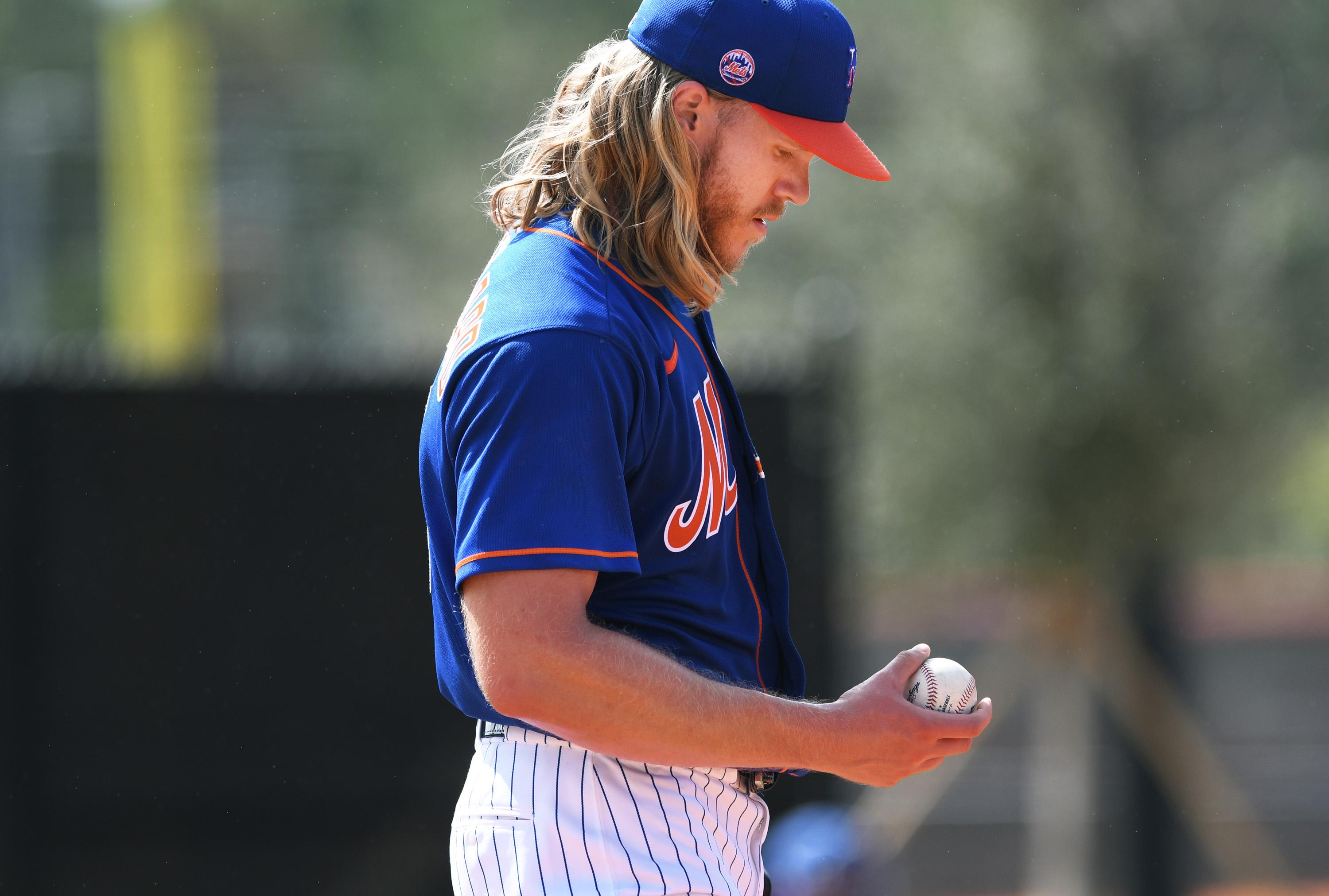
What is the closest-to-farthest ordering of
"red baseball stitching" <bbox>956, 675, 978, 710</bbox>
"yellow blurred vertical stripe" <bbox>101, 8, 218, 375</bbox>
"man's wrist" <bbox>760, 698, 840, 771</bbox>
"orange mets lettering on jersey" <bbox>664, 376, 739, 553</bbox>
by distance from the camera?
"man's wrist" <bbox>760, 698, 840, 771</bbox> → "orange mets lettering on jersey" <bbox>664, 376, 739, 553</bbox> → "red baseball stitching" <bbox>956, 675, 978, 710</bbox> → "yellow blurred vertical stripe" <bbox>101, 8, 218, 375</bbox>

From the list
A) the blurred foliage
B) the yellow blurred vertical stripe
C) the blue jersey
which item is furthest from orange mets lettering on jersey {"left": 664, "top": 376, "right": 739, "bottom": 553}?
the yellow blurred vertical stripe

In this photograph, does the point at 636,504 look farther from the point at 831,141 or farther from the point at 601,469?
the point at 831,141

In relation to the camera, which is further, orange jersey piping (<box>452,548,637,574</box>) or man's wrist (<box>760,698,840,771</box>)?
man's wrist (<box>760,698,840,771</box>)

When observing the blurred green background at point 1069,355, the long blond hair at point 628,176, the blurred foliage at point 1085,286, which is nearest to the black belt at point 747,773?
the long blond hair at point 628,176

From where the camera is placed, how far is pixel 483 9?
2459 centimetres

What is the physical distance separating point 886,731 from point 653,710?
37cm

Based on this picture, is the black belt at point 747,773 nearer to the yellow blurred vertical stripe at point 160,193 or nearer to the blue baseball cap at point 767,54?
the blue baseball cap at point 767,54

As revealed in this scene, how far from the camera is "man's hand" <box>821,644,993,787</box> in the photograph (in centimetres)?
191

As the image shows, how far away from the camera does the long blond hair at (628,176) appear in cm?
207

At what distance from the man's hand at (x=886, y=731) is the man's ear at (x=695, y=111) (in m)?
0.92

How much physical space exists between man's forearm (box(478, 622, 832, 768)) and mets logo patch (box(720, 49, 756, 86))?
36.3 inches

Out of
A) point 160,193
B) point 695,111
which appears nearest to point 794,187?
point 695,111

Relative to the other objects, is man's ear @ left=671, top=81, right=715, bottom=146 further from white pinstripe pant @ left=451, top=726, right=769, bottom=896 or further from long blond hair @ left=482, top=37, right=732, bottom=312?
white pinstripe pant @ left=451, top=726, right=769, bottom=896

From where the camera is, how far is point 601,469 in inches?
69.7
